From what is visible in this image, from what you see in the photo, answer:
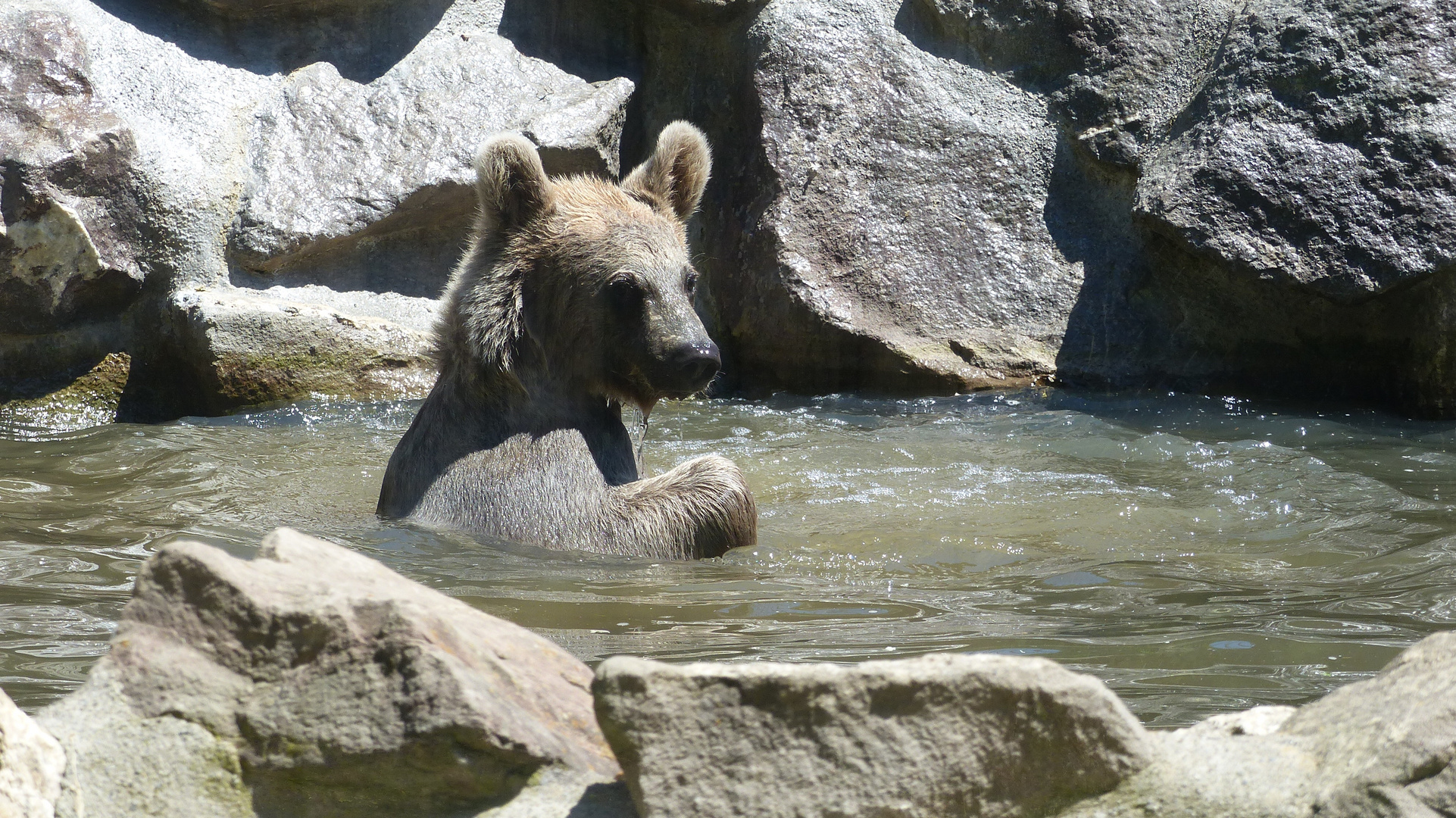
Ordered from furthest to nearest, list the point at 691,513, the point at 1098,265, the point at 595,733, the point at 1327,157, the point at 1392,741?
1. the point at 1098,265
2. the point at 1327,157
3. the point at 691,513
4. the point at 595,733
5. the point at 1392,741

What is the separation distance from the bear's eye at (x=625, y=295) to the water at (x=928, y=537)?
0.89 metres

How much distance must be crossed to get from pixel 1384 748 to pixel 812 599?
7.11 ft

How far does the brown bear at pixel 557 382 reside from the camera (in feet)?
14.5

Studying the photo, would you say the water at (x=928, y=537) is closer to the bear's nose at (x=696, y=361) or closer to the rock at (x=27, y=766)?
the bear's nose at (x=696, y=361)

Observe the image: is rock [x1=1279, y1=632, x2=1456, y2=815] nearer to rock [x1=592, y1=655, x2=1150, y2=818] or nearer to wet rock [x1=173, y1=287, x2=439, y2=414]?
rock [x1=592, y1=655, x2=1150, y2=818]

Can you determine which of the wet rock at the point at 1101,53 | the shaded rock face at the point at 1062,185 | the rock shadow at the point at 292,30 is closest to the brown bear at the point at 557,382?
the shaded rock face at the point at 1062,185

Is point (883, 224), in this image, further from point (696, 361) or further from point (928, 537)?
point (696, 361)

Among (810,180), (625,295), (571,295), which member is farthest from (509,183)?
(810,180)

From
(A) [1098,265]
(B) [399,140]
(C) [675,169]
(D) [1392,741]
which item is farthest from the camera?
(B) [399,140]

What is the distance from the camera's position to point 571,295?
4539 millimetres

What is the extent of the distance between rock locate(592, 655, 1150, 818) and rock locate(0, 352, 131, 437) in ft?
20.1

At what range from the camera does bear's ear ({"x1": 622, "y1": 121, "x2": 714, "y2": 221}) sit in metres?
5.01

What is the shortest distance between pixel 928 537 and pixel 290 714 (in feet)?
10.2

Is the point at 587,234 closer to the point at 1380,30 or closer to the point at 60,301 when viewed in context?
the point at 60,301
